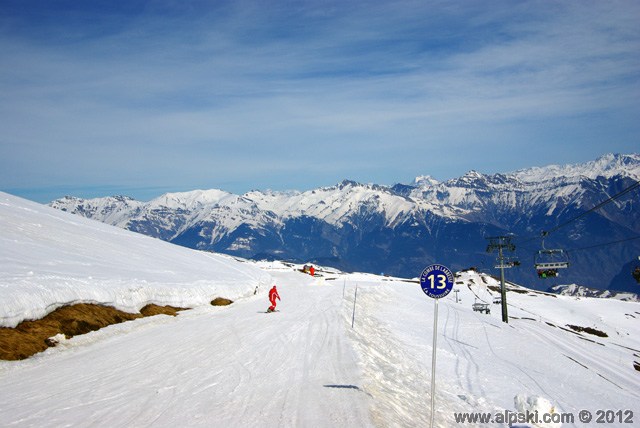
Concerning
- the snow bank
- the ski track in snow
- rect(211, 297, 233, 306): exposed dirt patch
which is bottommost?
the ski track in snow

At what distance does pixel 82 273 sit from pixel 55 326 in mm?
6900

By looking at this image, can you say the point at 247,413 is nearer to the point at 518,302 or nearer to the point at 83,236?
the point at 83,236

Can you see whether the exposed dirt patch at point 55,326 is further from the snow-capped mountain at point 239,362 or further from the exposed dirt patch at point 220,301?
the exposed dirt patch at point 220,301

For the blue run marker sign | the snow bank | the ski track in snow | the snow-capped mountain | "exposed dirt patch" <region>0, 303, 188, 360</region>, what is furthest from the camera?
the snow bank

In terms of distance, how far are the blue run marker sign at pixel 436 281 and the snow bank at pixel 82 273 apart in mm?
15779

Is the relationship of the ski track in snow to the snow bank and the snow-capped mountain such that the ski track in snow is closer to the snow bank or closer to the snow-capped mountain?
the snow-capped mountain

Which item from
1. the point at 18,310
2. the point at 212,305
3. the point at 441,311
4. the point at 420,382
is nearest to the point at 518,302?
the point at 441,311

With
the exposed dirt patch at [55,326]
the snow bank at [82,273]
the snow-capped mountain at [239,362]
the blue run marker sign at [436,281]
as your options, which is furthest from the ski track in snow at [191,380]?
the blue run marker sign at [436,281]

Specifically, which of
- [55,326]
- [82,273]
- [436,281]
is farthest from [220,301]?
[436,281]

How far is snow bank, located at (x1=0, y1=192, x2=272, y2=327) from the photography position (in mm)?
20922

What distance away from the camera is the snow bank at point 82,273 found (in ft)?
68.6

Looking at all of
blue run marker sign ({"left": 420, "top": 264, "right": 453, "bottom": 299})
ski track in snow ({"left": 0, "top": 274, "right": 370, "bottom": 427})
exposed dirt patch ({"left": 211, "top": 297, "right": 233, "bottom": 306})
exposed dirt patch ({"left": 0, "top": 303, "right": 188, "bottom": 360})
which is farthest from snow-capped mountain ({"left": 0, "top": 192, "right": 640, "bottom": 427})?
blue run marker sign ({"left": 420, "top": 264, "right": 453, "bottom": 299})

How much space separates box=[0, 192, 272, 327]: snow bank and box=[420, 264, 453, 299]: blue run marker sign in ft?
51.8

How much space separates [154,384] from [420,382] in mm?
10093
